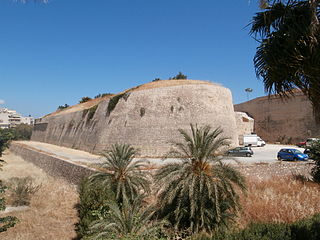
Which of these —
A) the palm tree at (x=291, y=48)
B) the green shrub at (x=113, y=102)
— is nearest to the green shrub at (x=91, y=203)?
the palm tree at (x=291, y=48)

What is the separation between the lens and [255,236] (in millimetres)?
5023

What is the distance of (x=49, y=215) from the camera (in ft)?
40.9

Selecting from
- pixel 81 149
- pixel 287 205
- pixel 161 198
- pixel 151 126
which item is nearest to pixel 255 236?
pixel 161 198

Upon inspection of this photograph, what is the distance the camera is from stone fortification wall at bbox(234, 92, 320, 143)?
34125mm

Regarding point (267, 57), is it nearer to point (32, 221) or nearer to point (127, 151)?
point (127, 151)

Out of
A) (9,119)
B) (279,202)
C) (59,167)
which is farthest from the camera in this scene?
(9,119)

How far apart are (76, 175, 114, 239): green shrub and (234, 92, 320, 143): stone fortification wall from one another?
29.9m

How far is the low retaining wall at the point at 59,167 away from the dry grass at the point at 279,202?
26.3 feet

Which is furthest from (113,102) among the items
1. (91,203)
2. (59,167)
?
(91,203)

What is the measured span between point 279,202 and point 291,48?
24.2 ft

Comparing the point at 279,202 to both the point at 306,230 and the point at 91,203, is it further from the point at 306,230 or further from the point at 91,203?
the point at 91,203

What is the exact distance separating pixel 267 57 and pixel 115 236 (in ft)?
21.5

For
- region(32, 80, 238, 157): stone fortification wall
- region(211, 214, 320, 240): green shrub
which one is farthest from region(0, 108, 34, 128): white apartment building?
region(211, 214, 320, 240): green shrub

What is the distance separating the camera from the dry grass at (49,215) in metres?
10.5
